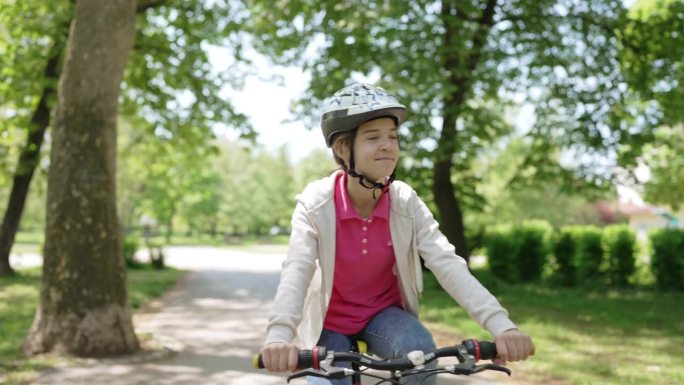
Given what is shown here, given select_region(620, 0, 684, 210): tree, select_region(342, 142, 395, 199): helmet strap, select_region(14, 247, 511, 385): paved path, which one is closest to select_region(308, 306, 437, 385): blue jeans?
select_region(342, 142, 395, 199): helmet strap

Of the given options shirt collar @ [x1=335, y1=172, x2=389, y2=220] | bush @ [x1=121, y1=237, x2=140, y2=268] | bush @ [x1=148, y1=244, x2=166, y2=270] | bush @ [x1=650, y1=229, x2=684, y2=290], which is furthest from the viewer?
bush @ [x1=121, y1=237, x2=140, y2=268]

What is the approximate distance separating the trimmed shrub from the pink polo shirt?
1678 cm

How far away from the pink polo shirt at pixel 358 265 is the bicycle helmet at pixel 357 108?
349mm

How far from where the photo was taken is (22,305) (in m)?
12.3

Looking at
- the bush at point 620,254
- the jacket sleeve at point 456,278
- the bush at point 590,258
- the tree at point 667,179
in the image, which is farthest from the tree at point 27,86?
the tree at point 667,179

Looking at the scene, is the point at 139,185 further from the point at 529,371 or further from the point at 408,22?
the point at 529,371

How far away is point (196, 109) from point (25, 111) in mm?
4997

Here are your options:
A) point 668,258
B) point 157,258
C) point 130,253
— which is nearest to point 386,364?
point 668,258

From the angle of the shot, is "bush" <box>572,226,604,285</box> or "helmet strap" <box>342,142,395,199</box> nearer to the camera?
"helmet strap" <box>342,142,395,199</box>

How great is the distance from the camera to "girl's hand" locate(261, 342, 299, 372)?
228 cm

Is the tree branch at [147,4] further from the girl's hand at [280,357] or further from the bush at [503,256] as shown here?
the girl's hand at [280,357]

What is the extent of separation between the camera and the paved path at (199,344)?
670 centimetres

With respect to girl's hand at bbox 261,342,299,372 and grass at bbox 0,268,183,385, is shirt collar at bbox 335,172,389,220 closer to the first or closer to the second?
girl's hand at bbox 261,342,299,372

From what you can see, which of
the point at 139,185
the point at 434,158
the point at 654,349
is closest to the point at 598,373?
the point at 654,349
